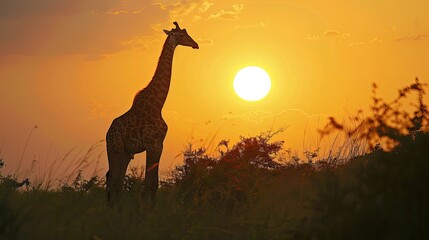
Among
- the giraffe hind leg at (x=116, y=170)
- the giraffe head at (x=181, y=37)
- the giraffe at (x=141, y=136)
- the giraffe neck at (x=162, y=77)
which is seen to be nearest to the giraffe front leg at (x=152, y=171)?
the giraffe at (x=141, y=136)

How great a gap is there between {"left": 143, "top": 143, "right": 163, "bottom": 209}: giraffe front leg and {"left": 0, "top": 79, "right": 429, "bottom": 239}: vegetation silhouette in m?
0.45

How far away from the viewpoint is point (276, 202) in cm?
1252

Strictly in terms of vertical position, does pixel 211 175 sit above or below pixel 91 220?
above

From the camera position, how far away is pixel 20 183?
16594mm

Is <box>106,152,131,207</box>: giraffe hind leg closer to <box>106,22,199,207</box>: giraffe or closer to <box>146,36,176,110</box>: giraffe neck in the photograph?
<box>106,22,199,207</box>: giraffe

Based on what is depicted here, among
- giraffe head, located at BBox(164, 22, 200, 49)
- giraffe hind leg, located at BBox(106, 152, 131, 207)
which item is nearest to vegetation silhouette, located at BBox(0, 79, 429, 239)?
giraffe hind leg, located at BBox(106, 152, 131, 207)

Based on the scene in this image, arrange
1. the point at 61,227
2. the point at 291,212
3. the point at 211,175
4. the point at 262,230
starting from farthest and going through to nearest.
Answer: the point at 211,175 < the point at 291,212 < the point at 61,227 < the point at 262,230

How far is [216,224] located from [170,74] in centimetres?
527

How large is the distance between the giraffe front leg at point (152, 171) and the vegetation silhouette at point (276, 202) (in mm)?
455

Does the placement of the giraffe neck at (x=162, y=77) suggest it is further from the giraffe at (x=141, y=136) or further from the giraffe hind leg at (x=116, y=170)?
the giraffe hind leg at (x=116, y=170)

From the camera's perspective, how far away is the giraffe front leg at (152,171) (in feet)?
44.1

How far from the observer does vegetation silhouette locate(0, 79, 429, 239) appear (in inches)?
252

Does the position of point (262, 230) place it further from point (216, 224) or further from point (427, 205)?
point (427, 205)

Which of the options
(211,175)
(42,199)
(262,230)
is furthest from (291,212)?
(42,199)
